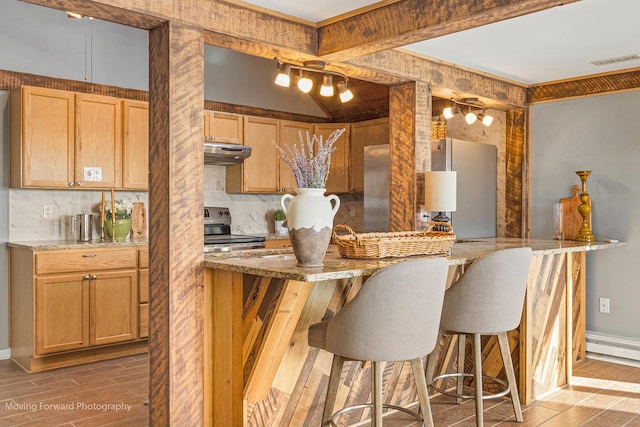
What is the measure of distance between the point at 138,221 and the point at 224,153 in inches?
38.0

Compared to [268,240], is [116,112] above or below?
above

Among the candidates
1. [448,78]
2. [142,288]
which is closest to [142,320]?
[142,288]

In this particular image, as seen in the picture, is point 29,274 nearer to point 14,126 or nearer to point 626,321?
point 14,126

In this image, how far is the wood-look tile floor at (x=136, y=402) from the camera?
3.24 metres

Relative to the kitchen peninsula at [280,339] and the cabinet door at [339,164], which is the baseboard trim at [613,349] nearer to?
the kitchen peninsula at [280,339]

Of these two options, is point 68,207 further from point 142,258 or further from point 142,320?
point 142,320

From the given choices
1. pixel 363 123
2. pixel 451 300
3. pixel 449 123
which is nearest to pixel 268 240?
pixel 363 123

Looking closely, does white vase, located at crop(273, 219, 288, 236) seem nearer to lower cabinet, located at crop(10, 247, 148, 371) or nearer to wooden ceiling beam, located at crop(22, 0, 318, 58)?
lower cabinet, located at crop(10, 247, 148, 371)

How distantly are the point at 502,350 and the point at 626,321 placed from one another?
2061 mm

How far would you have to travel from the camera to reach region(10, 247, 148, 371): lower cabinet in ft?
13.6

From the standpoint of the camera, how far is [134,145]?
4863 mm

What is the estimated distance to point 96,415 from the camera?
3.33 m

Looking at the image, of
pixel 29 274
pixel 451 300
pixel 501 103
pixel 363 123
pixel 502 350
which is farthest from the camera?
pixel 363 123

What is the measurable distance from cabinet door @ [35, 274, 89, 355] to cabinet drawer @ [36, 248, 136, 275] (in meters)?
0.06
